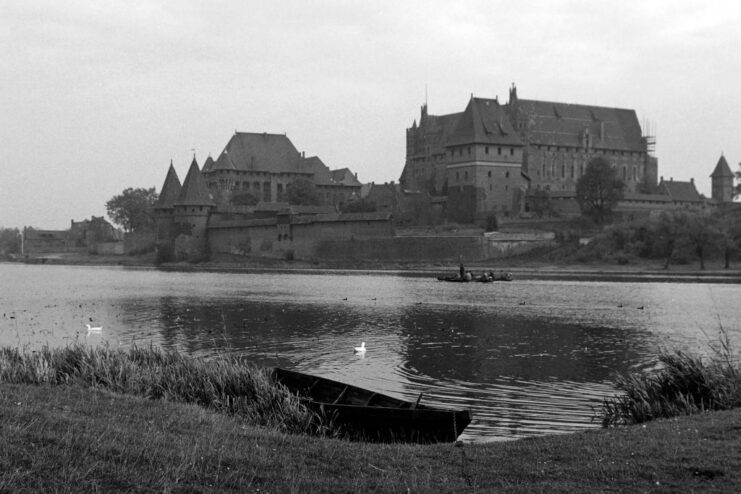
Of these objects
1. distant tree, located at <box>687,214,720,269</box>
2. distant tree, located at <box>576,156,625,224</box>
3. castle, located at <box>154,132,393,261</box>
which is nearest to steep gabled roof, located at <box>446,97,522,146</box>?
distant tree, located at <box>576,156,625,224</box>

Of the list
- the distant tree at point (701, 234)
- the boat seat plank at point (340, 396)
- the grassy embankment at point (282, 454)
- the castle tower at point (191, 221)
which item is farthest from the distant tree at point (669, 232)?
the boat seat plank at point (340, 396)

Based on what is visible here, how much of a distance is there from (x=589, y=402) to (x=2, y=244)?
142567 millimetres

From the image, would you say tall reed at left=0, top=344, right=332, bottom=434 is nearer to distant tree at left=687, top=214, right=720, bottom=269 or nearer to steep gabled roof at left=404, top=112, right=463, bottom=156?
distant tree at left=687, top=214, right=720, bottom=269

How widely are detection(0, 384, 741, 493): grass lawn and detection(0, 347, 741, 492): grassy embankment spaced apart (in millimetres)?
13

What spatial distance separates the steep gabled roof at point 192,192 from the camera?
262ft

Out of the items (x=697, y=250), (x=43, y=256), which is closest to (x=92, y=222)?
(x=43, y=256)

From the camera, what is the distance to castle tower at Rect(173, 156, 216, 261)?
79625mm

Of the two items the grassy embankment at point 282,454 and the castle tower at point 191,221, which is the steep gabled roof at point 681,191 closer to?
the castle tower at point 191,221

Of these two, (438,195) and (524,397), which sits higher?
(438,195)

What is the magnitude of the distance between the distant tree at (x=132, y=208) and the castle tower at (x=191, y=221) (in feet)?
52.5

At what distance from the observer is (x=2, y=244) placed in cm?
14188

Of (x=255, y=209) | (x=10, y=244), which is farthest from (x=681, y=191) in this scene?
(x=10, y=244)

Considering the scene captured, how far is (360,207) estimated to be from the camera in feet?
263

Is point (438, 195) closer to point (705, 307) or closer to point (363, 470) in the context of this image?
point (705, 307)
